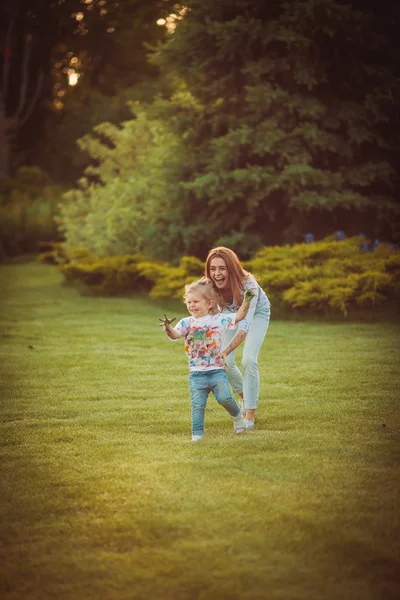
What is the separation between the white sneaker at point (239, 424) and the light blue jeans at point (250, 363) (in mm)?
220

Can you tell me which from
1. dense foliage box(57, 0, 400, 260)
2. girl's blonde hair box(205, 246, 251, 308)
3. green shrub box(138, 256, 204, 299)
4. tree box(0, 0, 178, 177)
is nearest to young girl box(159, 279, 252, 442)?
girl's blonde hair box(205, 246, 251, 308)

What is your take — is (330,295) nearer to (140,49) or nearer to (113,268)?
(113,268)

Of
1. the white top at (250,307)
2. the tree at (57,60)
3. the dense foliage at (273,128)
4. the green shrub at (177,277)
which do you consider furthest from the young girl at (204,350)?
the tree at (57,60)

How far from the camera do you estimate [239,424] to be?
18.1ft

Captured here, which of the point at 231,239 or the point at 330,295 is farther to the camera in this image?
the point at 231,239

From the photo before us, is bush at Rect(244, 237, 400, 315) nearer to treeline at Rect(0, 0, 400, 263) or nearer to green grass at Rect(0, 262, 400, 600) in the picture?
treeline at Rect(0, 0, 400, 263)

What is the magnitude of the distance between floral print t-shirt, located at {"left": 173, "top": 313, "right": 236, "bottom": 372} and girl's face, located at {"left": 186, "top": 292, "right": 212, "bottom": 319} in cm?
6

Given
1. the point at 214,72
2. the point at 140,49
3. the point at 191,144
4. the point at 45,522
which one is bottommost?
the point at 45,522

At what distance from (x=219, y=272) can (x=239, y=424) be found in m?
1.17

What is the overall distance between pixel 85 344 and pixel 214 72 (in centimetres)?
718

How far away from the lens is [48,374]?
805 centimetres

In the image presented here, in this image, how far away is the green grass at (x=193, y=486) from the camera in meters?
3.23

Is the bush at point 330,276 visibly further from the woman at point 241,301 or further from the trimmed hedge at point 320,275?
the woman at point 241,301

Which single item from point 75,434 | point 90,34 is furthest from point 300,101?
point 90,34
